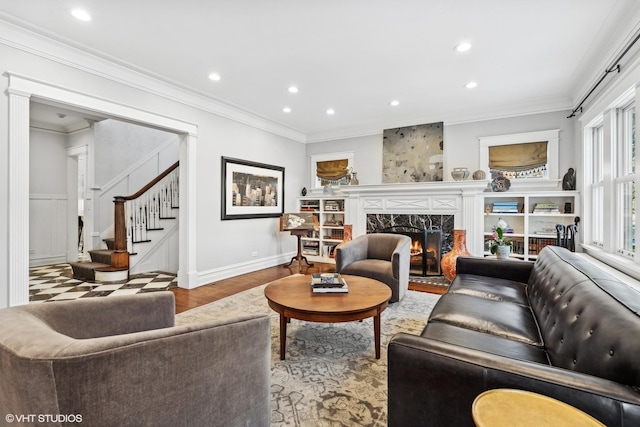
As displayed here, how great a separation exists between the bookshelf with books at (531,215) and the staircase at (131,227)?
5442 millimetres

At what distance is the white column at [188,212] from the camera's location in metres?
4.11

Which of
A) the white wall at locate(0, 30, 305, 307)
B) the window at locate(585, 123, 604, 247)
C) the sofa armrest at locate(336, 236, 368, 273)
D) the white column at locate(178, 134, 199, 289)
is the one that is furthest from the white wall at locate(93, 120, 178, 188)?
the window at locate(585, 123, 604, 247)

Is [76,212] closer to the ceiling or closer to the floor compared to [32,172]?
closer to the floor

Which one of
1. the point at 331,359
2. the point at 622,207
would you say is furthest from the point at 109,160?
the point at 622,207

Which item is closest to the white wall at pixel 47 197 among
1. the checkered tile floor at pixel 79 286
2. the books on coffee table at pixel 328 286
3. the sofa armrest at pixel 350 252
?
the checkered tile floor at pixel 79 286

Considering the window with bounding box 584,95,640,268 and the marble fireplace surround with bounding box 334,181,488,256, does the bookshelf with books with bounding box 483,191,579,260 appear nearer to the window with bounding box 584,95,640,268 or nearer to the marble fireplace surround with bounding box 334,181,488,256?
the marble fireplace surround with bounding box 334,181,488,256

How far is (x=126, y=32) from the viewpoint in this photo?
2.69 metres

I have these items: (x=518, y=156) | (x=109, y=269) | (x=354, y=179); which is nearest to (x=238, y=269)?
(x=109, y=269)

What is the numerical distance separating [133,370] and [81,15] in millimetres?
2996

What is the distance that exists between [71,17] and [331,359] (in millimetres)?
3533

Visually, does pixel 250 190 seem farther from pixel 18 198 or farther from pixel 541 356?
pixel 541 356

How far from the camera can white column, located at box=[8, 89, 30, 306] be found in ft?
8.56

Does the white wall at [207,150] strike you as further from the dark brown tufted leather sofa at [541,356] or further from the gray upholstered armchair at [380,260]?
the dark brown tufted leather sofa at [541,356]

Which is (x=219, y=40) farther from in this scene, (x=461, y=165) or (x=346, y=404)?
(x=461, y=165)
